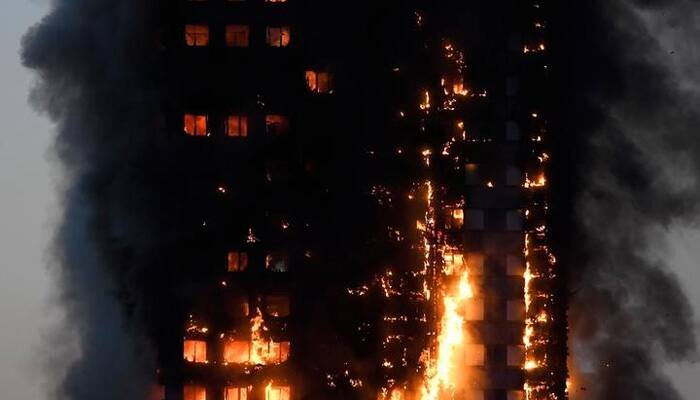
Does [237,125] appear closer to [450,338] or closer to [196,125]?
[196,125]

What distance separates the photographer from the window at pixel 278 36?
4131cm

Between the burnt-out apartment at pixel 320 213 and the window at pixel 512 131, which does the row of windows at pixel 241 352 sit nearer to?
the burnt-out apartment at pixel 320 213

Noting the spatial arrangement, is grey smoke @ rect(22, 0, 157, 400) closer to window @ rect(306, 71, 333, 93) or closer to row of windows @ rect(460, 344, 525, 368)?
window @ rect(306, 71, 333, 93)

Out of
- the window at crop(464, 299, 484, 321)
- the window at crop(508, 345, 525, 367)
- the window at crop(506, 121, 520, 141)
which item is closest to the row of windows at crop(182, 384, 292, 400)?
the window at crop(464, 299, 484, 321)

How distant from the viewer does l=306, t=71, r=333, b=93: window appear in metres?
41.4

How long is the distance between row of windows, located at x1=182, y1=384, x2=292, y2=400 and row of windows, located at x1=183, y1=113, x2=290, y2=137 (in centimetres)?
968

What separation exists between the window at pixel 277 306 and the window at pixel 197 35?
1008cm

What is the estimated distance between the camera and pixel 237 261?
41.4 meters

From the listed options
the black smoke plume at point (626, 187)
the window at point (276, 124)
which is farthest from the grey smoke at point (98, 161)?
the black smoke plume at point (626, 187)

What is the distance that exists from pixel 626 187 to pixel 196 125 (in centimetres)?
1697

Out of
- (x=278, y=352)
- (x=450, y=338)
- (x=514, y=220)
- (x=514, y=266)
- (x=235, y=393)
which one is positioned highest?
(x=514, y=220)

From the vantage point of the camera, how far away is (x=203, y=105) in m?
41.3

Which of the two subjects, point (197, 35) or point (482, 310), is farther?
point (482, 310)

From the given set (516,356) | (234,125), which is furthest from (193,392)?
(516,356)
